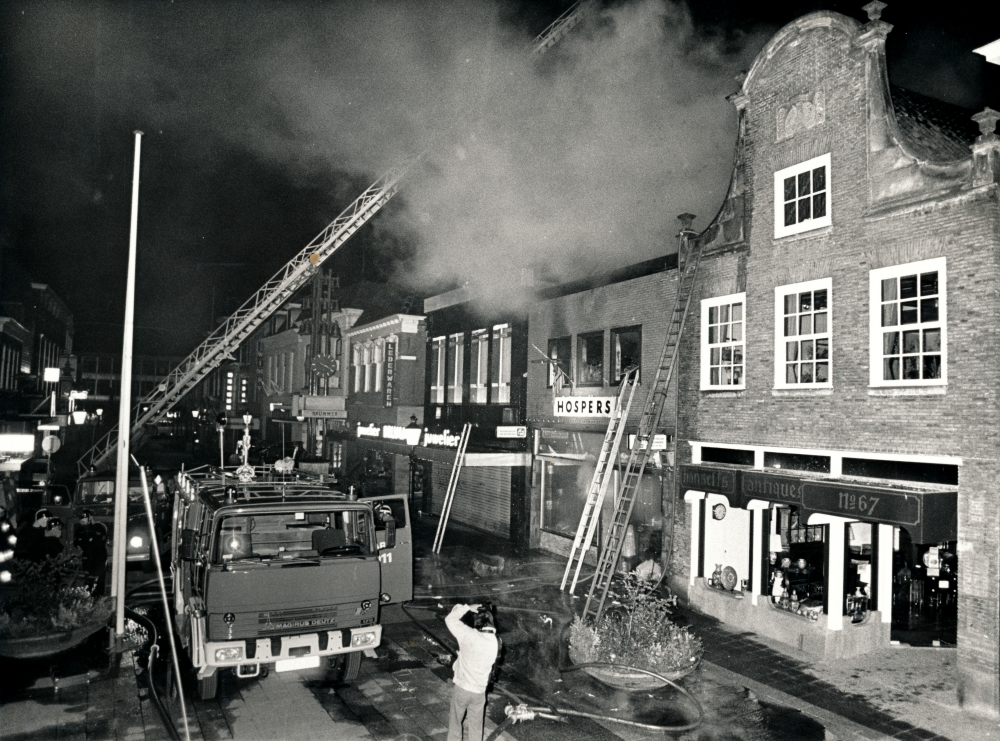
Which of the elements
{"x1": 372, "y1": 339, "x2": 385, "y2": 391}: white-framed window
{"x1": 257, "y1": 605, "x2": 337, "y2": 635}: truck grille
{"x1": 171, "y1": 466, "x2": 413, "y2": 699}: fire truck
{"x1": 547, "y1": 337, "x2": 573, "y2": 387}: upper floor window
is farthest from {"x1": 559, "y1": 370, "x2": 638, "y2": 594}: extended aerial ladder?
{"x1": 372, "y1": 339, "x2": 385, "y2": 391}: white-framed window

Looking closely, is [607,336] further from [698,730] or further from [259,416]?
[259,416]

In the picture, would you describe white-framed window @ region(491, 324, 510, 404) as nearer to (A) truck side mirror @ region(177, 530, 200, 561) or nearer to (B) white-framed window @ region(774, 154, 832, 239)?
(B) white-framed window @ region(774, 154, 832, 239)

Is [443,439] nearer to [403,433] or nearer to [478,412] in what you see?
[478,412]

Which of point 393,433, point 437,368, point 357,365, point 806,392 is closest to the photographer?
point 806,392

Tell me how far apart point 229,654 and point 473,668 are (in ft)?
9.36

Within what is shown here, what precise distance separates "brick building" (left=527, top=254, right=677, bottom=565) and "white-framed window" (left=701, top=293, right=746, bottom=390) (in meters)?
1.12

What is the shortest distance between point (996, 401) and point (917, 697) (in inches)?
150

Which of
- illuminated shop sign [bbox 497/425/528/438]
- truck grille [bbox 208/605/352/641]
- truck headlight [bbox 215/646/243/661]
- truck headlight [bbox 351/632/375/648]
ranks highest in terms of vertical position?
illuminated shop sign [bbox 497/425/528/438]

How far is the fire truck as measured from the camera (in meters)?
7.06

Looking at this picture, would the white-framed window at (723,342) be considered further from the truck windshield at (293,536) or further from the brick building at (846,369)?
the truck windshield at (293,536)

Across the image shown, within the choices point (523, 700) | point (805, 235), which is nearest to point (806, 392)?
point (805, 235)

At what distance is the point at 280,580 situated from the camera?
286 inches

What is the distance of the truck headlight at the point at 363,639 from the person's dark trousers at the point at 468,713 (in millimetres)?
1899

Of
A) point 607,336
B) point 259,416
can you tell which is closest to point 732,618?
point 607,336
